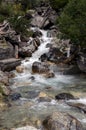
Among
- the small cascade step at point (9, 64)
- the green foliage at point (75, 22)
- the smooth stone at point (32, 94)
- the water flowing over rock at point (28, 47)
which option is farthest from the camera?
the water flowing over rock at point (28, 47)

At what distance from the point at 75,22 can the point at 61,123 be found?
13.8 meters

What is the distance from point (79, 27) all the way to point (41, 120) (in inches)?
475

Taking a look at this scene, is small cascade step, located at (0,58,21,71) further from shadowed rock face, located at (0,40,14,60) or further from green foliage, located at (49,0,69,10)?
green foliage, located at (49,0,69,10)

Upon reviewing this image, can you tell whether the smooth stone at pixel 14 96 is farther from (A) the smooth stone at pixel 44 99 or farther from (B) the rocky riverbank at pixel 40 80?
(A) the smooth stone at pixel 44 99

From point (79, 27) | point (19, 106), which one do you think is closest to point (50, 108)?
point (19, 106)

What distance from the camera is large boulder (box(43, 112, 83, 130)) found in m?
15.8

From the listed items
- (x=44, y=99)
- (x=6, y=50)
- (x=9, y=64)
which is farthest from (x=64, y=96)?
(x=6, y=50)

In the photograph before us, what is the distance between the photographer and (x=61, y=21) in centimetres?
2866

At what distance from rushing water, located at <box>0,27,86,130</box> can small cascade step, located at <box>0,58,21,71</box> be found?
0.94 m

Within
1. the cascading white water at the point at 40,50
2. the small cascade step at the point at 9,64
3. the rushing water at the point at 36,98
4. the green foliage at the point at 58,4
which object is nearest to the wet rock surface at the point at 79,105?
the rushing water at the point at 36,98

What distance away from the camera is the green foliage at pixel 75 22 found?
2672cm

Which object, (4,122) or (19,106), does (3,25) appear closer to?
(19,106)

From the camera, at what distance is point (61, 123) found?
52.2 ft

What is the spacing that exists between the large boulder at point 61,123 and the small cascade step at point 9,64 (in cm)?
1288
